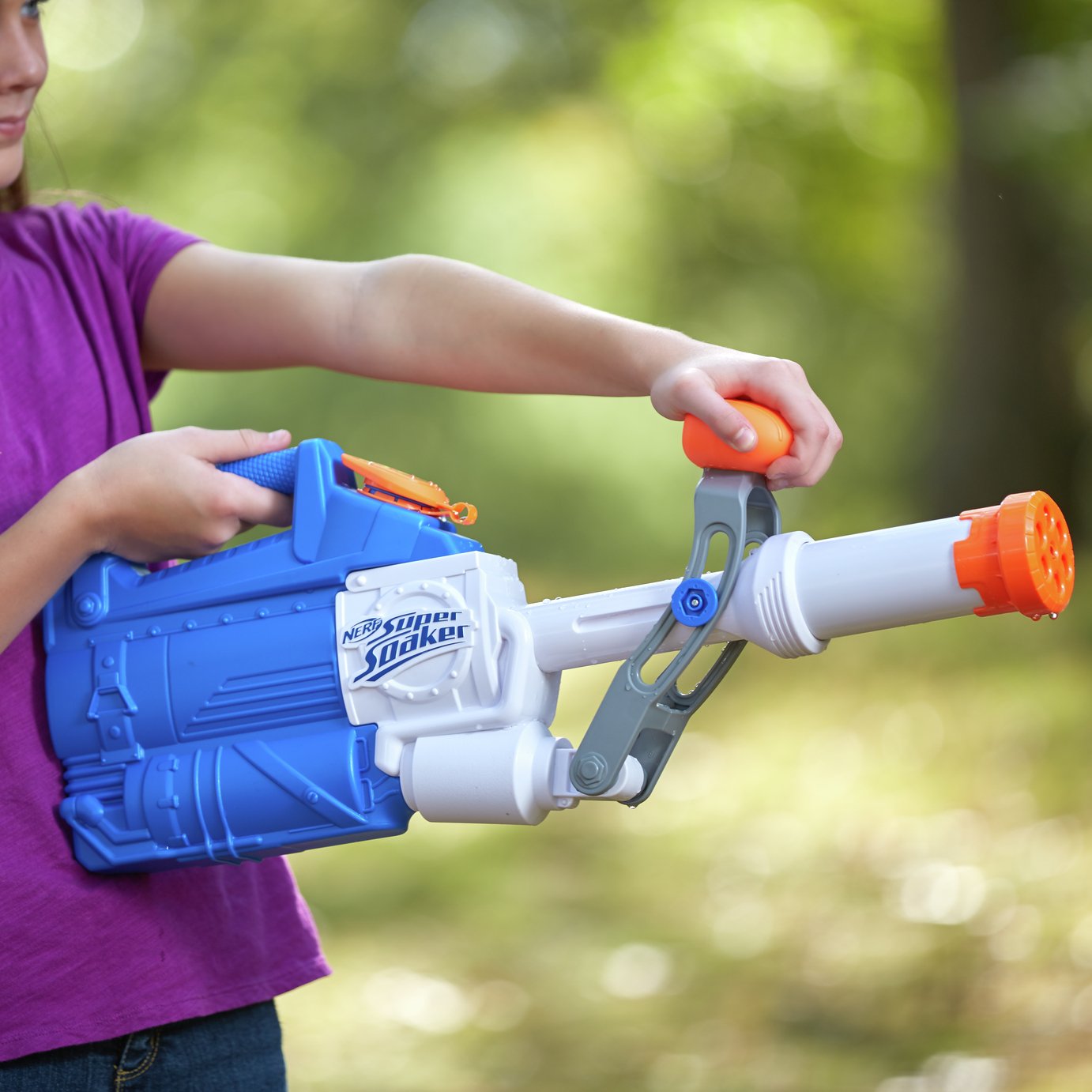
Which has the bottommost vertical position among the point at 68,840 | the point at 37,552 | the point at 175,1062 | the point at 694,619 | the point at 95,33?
the point at 175,1062

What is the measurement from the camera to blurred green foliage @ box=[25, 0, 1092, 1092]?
307cm

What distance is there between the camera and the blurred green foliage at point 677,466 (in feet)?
10.1

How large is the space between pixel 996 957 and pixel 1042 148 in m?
2.69

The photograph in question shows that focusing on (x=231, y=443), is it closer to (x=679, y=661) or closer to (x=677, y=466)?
(x=679, y=661)

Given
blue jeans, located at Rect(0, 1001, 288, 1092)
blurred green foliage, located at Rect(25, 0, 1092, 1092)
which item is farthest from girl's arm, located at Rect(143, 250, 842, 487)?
blurred green foliage, located at Rect(25, 0, 1092, 1092)

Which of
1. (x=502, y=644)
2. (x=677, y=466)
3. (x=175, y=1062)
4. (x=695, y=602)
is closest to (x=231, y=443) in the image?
(x=502, y=644)

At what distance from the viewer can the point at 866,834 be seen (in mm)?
3760

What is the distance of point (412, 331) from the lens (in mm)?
1263

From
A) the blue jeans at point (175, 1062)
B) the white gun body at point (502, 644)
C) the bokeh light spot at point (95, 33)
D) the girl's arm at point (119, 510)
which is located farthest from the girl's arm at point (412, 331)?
the bokeh light spot at point (95, 33)

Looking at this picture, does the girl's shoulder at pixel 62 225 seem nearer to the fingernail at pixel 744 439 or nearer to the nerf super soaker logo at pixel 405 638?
the nerf super soaker logo at pixel 405 638

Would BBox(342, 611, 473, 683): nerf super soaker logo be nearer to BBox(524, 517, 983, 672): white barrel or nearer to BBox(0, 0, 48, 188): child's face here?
BBox(524, 517, 983, 672): white barrel

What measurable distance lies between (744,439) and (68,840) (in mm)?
658

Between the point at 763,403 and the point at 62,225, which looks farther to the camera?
the point at 62,225

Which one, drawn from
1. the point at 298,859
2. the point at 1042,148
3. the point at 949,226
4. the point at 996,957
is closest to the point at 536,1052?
the point at 996,957
